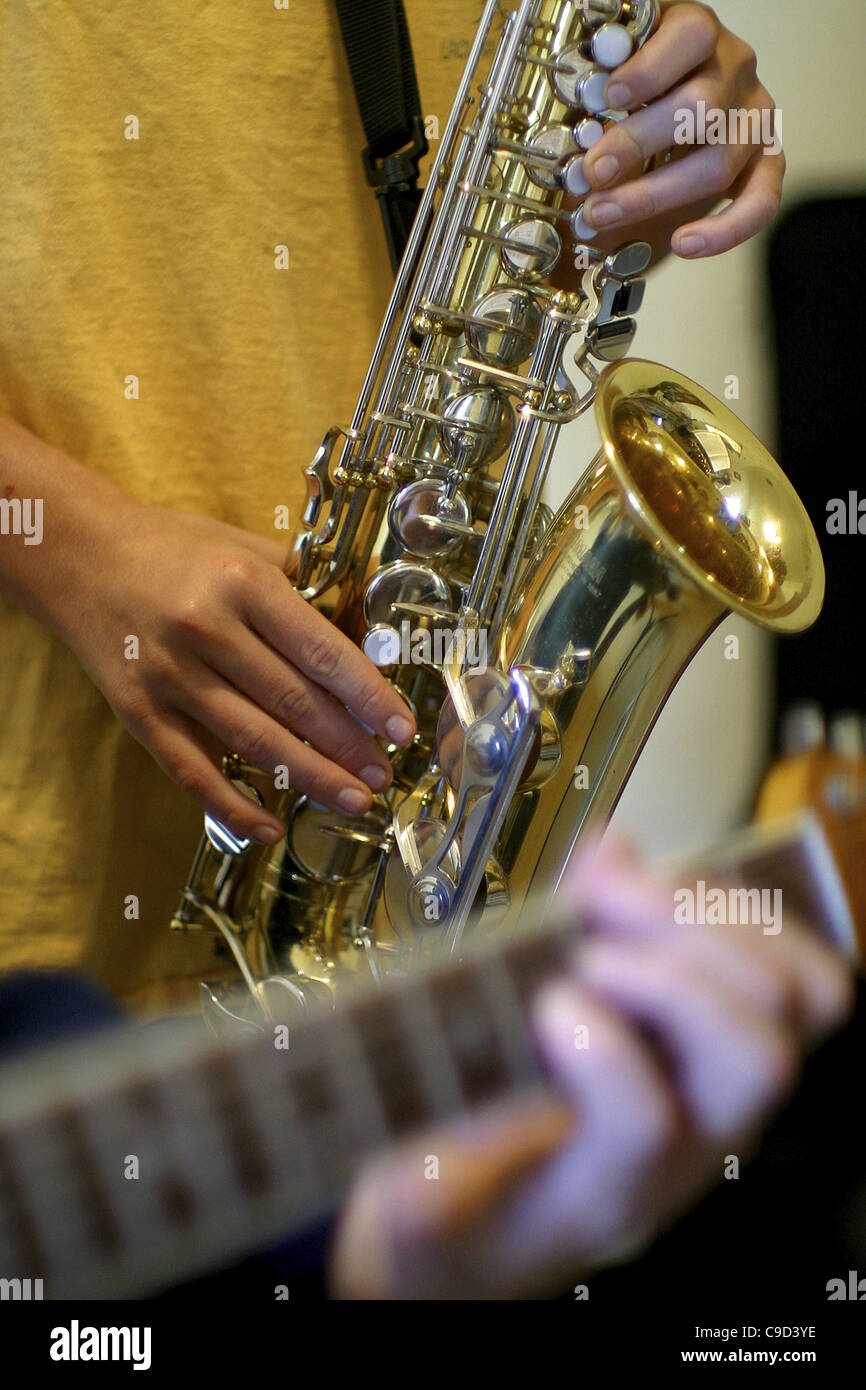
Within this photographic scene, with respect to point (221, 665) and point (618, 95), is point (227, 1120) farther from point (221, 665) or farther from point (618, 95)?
point (618, 95)

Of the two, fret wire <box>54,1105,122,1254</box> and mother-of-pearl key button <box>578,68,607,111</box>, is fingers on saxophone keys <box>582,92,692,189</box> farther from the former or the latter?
fret wire <box>54,1105,122,1254</box>

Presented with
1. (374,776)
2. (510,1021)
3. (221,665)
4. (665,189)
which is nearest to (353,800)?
(374,776)

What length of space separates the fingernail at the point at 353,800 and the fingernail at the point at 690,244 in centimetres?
41

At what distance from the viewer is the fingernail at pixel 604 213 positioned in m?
0.71

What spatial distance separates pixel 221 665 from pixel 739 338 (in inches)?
39.9

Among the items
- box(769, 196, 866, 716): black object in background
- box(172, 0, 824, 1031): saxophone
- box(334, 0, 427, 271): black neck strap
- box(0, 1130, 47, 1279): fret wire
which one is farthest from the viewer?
box(769, 196, 866, 716): black object in background

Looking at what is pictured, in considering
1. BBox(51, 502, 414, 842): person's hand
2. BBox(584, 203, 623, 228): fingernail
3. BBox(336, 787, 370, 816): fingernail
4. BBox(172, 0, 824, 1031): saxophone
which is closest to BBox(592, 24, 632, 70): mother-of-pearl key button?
BBox(172, 0, 824, 1031): saxophone

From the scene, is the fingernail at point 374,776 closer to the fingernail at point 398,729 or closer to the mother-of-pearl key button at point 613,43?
the fingernail at point 398,729

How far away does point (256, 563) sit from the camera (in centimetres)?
69

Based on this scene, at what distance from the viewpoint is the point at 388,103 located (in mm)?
805

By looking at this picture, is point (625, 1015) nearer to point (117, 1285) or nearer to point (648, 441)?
point (117, 1285)

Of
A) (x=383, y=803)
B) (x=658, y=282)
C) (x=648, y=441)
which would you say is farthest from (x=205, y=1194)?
(x=658, y=282)

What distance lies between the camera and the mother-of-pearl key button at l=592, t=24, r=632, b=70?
73cm

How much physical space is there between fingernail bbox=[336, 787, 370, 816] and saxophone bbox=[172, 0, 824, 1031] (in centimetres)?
3
